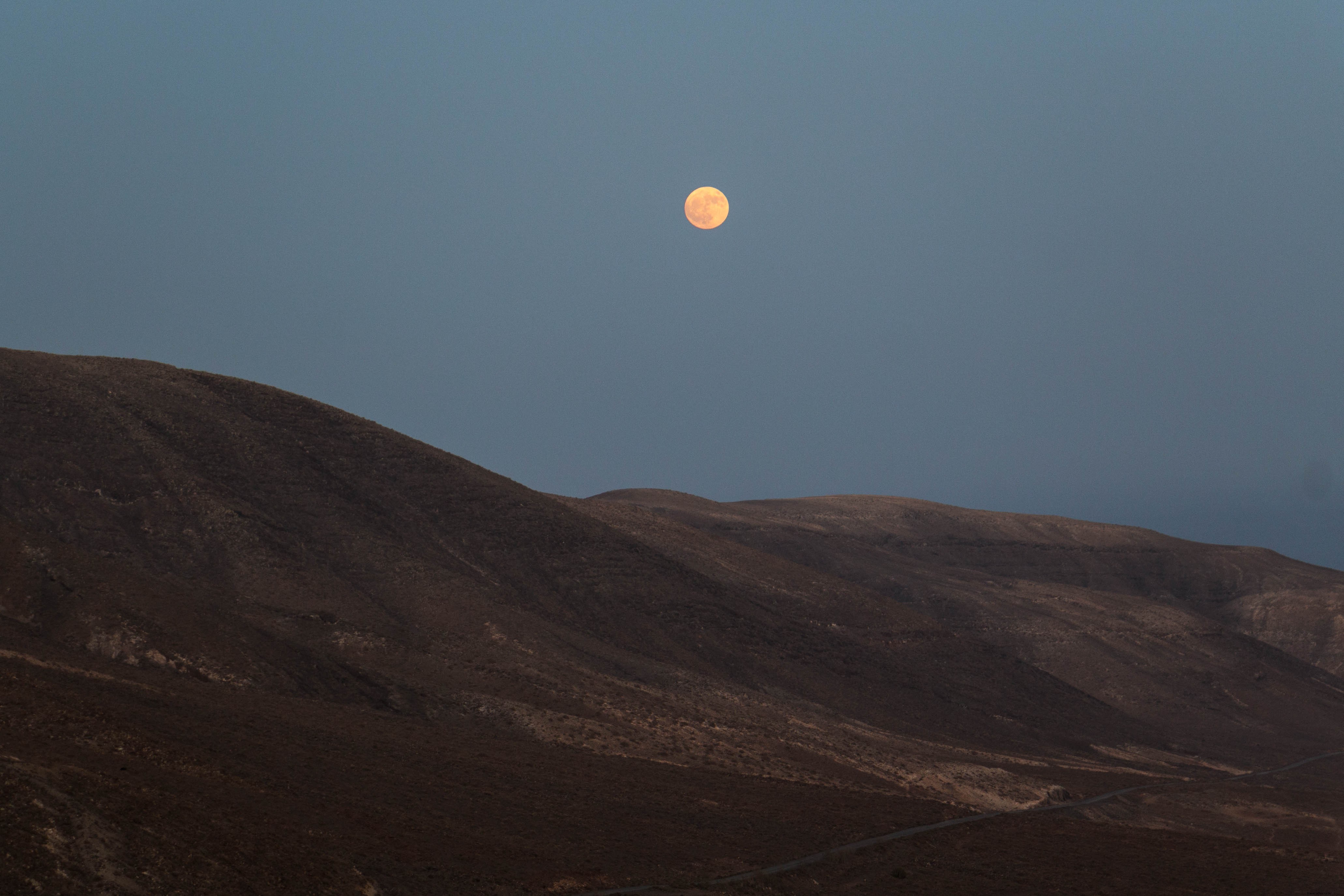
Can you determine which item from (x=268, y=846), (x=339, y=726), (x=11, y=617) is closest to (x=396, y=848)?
(x=268, y=846)

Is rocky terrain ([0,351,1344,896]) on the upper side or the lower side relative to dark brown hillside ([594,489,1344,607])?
lower

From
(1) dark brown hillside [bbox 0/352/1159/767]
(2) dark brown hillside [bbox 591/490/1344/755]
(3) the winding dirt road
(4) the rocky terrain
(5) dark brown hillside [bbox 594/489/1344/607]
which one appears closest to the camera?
(4) the rocky terrain

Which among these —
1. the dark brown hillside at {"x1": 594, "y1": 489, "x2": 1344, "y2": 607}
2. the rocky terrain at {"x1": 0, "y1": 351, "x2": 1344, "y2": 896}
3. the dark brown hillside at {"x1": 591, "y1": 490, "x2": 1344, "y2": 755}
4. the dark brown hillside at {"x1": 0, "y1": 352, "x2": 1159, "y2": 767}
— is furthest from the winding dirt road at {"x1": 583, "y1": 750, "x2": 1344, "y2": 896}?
the dark brown hillside at {"x1": 594, "y1": 489, "x2": 1344, "y2": 607}

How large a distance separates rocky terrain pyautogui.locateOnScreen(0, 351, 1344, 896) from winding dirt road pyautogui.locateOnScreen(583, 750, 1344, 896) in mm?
645

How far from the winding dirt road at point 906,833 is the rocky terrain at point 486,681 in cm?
65

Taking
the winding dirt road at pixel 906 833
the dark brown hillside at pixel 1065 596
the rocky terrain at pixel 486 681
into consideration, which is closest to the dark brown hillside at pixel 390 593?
the rocky terrain at pixel 486 681

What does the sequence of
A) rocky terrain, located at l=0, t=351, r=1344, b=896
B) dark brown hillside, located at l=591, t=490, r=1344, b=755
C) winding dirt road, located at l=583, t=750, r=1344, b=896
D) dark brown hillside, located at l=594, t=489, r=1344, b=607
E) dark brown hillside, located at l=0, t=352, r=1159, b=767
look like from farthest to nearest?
dark brown hillside, located at l=594, t=489, r=1344, b=607 → dark brown hillside, located at l=591, t=490, r=1344, b=755 → dark brown hillside, located at l=0, t=352, r=1159, b=767 → winding dirt road, located at l=583, t=750, r=1344, b=896 → rocky terrain, located at l=0, t=351, r=1344, b=896

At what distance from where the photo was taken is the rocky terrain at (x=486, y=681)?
77.3 ft

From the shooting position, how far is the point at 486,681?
1813 inches

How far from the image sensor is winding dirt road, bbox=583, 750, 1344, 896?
2608cm

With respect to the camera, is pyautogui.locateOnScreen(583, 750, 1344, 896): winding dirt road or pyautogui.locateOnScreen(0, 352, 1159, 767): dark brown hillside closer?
pyautogui.locateOnScreen(583, 750, 1344, 896): winding dirt road

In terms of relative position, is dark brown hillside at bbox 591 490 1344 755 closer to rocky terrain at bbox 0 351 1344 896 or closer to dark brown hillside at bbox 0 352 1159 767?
rocky terrain at bbox 0 351 1344 896

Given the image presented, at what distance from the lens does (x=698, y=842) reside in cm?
2988

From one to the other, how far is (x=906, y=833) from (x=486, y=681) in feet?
63.9
